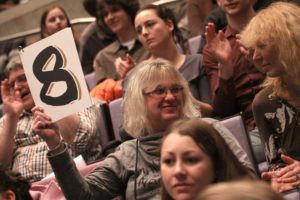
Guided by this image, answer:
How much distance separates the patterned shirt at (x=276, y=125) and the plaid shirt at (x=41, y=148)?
1039 millimetres

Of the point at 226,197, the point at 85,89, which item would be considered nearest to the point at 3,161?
the point at 85,89

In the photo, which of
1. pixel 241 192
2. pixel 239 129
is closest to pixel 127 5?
pixel 239 129

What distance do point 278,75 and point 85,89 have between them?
2.62 feet

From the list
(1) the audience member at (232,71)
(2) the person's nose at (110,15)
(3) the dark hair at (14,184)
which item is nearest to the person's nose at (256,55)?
(1) the audience member at (232,71)

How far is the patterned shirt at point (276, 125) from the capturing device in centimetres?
337

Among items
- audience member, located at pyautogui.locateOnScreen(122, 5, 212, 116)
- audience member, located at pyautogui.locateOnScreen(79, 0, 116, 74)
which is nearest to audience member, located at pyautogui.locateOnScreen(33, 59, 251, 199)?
audience member, located at pyautogui.locateOnScreen(122, 5, 212, 116)

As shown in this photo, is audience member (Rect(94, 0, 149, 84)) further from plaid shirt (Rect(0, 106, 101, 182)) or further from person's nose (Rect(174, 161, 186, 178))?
person's nose (Rect(174, 161, 186, 178))

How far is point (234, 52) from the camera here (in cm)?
426

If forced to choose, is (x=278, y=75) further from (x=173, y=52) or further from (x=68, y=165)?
(x=173, y=52)

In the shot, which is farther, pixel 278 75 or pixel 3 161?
pixel 3 161

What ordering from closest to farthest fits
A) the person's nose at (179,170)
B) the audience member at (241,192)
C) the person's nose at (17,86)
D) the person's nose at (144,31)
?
the audience member at (241,192)
the person's nose at (179,170)
the person's nose at (17,86)
the person's nose at (144,31)

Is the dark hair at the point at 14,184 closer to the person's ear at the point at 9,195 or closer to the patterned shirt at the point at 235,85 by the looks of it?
the person's ear at the point at 9,195

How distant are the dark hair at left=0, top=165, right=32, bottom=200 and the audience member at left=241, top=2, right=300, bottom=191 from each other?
956 millimetres

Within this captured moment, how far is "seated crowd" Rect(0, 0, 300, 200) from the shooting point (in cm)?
272
